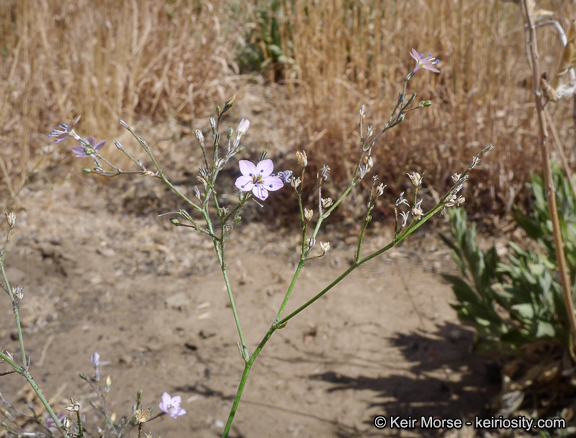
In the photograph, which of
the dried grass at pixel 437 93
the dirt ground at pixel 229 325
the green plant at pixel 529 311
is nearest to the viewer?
the green plant at pixel 529 311

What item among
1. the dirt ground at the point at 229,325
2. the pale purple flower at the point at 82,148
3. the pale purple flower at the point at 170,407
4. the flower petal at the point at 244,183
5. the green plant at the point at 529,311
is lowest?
the dirt ground at the point at 229,325

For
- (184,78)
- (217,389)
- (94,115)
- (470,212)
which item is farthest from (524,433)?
(184,78)

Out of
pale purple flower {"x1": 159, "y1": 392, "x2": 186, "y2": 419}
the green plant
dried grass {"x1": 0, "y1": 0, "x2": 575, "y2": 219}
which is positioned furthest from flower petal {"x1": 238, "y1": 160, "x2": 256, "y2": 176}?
dried grass {"x1": 0, "y1": 0, "x2": 575, "y2": 219}

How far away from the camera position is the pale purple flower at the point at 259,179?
0.88m

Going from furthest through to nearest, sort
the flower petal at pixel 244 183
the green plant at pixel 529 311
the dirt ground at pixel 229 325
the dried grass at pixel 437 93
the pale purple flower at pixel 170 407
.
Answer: the dried grass at pixel 437 93 < the dirt ground at pixel 229 325 < the green plant at pixel 529 311 < the pale purple flower at pixel 170 407 < the flower petal at pixel 244 183

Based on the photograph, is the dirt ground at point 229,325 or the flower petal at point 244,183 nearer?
the flower petal at point 244,183

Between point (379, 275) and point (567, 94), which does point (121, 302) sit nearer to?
point (379, 275)

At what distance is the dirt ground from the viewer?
84.7 inches

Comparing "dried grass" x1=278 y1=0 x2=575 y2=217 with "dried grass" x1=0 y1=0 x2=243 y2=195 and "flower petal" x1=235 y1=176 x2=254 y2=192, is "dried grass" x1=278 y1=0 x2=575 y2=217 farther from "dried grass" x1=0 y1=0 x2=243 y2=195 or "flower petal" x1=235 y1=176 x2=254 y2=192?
"flower petal" x1=235 y1=176 x2=254 y2=192

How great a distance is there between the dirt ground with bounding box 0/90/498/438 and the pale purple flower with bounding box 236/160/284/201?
1.39 m

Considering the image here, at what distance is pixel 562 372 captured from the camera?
1873 mm

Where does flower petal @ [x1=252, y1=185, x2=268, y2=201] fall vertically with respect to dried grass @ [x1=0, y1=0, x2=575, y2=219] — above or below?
above

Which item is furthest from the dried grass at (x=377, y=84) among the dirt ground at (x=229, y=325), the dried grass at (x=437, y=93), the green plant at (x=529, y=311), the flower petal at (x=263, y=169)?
the flower petal at (x=263, y=169)

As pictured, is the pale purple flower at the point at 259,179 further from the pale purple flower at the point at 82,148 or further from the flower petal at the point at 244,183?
the pale purple flower at the point at 82,148
